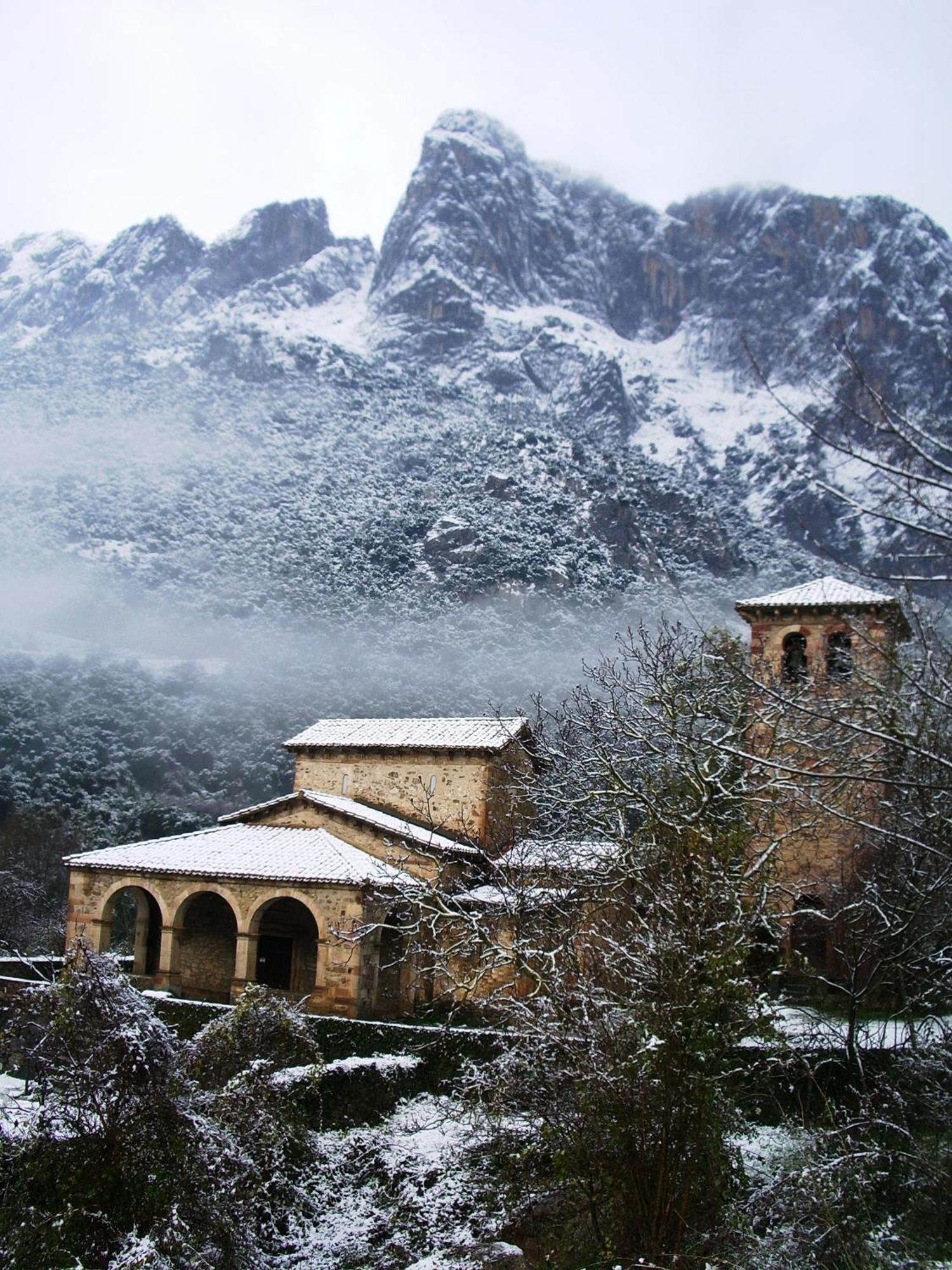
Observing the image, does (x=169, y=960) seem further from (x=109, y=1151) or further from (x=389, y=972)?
(x=109, y=1151)

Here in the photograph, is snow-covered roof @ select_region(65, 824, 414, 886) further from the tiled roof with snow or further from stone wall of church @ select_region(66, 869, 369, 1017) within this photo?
the tiled roof with snow

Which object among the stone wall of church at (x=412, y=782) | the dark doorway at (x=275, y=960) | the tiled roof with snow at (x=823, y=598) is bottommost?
the dark doorway at (x=275, y=960)

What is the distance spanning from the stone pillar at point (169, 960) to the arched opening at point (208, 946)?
5.39 ft

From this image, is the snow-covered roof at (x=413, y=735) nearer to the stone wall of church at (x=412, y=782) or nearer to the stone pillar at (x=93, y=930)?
the stone wall of church at (x=412, y=782)

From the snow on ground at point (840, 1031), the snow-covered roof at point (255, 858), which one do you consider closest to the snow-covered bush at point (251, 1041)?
the snow-covered roof at point (255, 858)

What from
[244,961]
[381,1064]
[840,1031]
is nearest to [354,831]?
[244,961]

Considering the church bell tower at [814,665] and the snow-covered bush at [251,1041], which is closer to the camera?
the snow-covered bush at [251,1041]

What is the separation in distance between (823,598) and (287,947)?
14.5 metres

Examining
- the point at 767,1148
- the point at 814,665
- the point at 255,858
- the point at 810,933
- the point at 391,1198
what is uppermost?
the point at 814,665

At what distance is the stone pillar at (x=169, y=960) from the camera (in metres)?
21.3

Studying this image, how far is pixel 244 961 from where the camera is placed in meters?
20.7

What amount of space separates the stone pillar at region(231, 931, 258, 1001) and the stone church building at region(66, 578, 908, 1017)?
0.12 ft

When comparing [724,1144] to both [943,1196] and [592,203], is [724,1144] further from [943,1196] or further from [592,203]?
[592,203]

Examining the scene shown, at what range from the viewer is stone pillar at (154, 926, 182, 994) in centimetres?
2131
